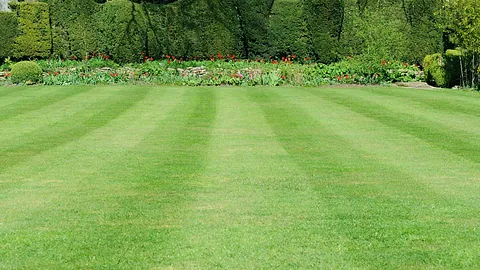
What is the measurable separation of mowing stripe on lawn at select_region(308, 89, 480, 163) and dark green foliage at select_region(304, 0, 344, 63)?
7877 millimetres

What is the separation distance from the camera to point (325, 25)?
28031 mm

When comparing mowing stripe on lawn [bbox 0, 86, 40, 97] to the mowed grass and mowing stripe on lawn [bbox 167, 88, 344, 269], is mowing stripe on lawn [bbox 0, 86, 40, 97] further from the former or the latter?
mowing stripe on lawn [bbox 167, 88, 344, 269]

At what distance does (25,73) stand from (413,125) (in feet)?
49.3

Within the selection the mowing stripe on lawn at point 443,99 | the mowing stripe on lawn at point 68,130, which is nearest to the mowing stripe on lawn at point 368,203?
the mowing stripe on lawn at point 68,130

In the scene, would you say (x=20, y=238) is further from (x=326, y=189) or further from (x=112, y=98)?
(x=112, y=98)

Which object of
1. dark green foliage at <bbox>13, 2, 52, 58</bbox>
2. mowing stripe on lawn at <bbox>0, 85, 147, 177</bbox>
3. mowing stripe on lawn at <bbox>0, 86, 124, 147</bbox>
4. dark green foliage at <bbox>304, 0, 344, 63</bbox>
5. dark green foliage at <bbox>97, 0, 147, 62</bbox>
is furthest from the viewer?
dark green foliage at <bbox>304, 0, 344, 63</bbox>

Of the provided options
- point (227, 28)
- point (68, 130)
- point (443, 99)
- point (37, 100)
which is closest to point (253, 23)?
point (227, 28)

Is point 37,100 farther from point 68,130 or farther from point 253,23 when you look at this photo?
point 253,23

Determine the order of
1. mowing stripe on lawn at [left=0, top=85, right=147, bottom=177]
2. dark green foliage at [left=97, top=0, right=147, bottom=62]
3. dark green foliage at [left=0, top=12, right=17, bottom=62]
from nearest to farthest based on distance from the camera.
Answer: mowing stripe on lawn at [left=0, top=85, right=147, bottom=177] < dark green foliage at [left=0, top=12, right=17, bottom=62] < dark green foliage at [left=97, top=0, right=147, bottom=62]

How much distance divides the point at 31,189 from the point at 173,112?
26.9 feet

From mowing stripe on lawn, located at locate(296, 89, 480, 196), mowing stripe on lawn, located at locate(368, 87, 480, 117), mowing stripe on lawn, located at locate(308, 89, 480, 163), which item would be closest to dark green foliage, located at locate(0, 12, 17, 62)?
mowing stripe on lawn, located at locate(308, 89, 480, 163)

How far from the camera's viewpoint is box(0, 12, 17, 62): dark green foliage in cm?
2670

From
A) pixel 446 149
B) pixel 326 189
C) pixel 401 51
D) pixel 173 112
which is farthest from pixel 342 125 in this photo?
pixel 401 51

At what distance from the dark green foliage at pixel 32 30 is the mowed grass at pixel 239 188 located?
10509 mm
